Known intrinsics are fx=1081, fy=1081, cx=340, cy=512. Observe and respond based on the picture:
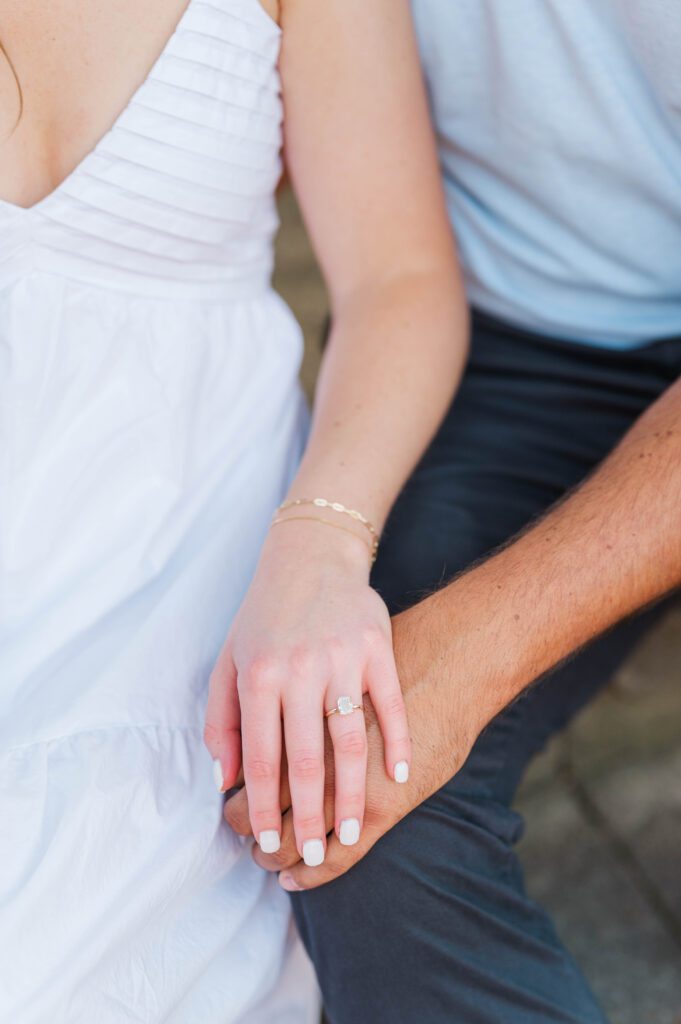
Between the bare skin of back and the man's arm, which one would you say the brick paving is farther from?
the bare skin of back

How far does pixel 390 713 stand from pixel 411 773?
6 cm

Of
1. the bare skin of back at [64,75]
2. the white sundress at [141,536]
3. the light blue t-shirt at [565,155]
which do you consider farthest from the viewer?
the light blue t-shirt at [565,155]

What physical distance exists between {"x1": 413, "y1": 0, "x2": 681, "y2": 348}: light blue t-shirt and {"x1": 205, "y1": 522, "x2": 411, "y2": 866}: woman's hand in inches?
24.6

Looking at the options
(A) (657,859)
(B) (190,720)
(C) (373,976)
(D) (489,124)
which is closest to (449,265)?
(D) (489,124)

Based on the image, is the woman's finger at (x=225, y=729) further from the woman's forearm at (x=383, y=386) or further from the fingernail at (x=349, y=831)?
the woman's forearm at (x=383, y=386)

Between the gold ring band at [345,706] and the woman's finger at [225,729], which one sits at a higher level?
the gold ring band at [345,706]

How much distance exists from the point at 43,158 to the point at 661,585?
0.77 meters

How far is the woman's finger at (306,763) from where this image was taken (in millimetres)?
952

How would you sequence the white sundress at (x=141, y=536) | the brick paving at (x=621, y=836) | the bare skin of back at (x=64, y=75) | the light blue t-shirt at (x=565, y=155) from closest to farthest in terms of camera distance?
the white sundress at (x=141, y=536) < the bare skin of back at (x=64, y=75) < the light blue t-shirt at (x=565, y=155) < the brick paving at (x=621, y=836)

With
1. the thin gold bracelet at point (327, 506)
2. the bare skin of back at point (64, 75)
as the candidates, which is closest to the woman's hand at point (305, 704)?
the thin gold bracelet at point (327, 506)

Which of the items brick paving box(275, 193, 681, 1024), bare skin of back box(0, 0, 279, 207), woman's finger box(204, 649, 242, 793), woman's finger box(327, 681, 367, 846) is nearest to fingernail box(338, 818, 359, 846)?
woman's finger box(327, 681, 367, 846)

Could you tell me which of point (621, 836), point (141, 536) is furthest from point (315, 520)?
point (621, 836)

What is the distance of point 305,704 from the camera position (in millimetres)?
956

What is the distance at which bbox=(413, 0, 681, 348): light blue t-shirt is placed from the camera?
48.2 inches
